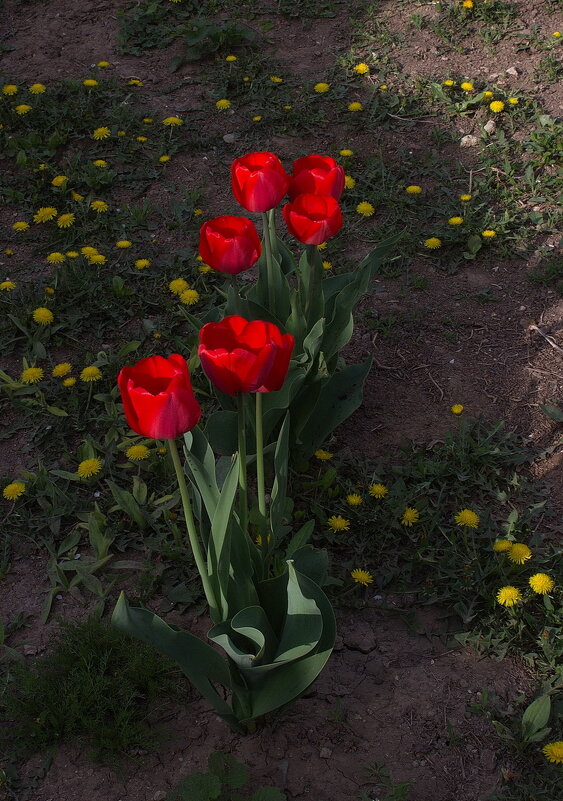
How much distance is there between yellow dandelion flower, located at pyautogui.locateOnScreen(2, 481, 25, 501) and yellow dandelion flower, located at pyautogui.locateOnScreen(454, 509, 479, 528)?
50.8 inches

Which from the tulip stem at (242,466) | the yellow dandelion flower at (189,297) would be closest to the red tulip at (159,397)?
the tulip stem at (242,466)

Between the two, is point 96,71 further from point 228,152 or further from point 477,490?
point 477,490

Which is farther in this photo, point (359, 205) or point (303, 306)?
point (359, 205)

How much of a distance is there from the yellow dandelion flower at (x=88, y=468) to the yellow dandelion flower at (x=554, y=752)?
1.46 metres

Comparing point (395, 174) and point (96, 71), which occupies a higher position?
point (96, 71)

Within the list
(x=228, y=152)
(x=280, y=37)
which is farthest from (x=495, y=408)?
(x=280, y=37)

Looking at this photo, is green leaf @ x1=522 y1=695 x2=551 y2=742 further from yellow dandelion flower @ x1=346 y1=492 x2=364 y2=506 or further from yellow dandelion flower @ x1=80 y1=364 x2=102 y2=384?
yellow dandelion flower @ x1=80 y1=364 x2=102 y2=384

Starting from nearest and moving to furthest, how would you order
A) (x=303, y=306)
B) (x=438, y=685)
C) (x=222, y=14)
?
1. (x=438, y=685)
2. (x=303, y=306)
3. (x=222, y=14)

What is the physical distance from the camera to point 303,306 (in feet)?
7.91

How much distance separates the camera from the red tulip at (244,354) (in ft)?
4.83

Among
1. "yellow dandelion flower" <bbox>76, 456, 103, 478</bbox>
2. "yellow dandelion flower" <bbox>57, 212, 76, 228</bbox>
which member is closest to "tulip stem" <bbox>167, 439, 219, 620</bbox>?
"yellow dandelion flower" <bbox>76, 456, 103, 478</bbox>

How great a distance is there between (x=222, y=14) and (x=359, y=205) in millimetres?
1931

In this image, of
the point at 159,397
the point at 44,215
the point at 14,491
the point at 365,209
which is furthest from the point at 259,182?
the point at 44,215

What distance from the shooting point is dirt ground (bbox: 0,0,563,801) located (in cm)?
193
